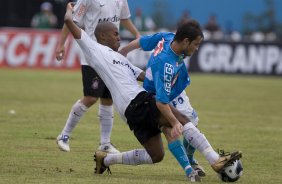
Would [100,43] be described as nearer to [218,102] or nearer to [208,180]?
[208,180]

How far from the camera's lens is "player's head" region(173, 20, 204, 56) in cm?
944

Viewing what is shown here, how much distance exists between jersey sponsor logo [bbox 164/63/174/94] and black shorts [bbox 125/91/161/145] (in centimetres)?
30

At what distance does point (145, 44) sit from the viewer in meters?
10.6

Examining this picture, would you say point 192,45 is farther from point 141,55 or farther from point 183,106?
point 141,55

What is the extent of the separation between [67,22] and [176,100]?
1569 millimetres

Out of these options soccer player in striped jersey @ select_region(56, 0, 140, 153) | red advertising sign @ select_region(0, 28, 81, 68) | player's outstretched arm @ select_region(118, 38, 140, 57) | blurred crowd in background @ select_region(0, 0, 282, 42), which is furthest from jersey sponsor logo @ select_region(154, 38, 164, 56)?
blurred crowd in background @ select_region(0, 0, 282, 42)

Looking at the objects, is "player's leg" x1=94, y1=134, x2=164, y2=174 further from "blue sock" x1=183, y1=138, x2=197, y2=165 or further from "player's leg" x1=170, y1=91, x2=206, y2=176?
"blue sock" x1=183, y1=138, x2=197, y2=165

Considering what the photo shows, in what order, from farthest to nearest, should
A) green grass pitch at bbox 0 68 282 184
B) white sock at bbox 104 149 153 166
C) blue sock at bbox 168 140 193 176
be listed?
1. green grass pitch at bbox 0 68 282 184
2. white sock at bbox 104 149 153 166
3. blue sock at bbox 168 140 193 176

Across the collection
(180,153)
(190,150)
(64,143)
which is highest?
(180,153)

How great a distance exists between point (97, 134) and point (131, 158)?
4.54 m

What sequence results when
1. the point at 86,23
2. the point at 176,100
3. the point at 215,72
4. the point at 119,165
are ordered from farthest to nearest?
the point at 215,72 → the point at 86,23 → the point at 119,165 → the point at 176,100

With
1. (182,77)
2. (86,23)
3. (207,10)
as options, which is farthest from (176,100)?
(207,10)

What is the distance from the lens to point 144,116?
9.59 meters

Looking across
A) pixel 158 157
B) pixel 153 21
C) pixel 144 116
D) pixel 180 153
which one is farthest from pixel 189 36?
pixel 153 21
